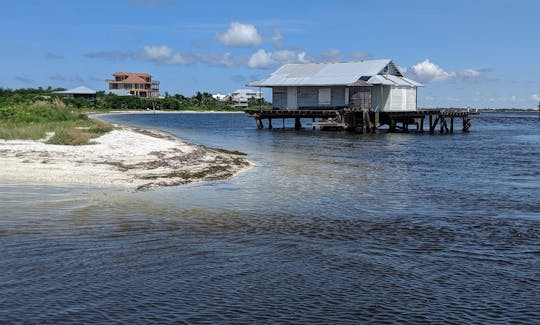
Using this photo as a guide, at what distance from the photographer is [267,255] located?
31.7 feet

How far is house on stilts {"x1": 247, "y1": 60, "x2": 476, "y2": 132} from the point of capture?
56406 mm

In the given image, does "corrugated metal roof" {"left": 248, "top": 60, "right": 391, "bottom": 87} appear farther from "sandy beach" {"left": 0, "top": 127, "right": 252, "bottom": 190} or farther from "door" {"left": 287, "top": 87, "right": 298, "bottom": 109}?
"sandy beach" {"left": 0, "top": 127, "right": 252, "bottom": 190}

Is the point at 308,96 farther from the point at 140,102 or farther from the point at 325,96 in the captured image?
the point at 140,102

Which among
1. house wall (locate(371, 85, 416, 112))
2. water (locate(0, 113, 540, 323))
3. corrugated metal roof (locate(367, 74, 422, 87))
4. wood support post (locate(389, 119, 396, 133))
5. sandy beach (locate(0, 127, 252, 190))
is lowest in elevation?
water (locate(0, 113, 540, 323))

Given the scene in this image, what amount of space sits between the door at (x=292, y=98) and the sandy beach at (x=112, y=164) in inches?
1353

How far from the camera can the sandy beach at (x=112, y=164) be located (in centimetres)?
1709

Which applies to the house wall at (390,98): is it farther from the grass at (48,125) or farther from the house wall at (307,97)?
the grass at (48,125)

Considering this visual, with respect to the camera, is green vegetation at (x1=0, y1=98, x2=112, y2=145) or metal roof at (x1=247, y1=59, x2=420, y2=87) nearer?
green vegetation at (x1=0, y1=98, x2=112, y2=145)

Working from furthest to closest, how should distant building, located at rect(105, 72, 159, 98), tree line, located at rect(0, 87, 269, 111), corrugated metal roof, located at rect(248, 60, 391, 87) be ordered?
1. distant building, located at rect(105, 72, 159, 98)
2. tree line, located at rect(0, 87, 269, 111)
3. corrugated metal roof, located at rect(248, 60, 391, 87)

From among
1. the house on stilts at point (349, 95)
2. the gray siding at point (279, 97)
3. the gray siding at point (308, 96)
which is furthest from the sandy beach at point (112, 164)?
the gray siding at point (279, 97)

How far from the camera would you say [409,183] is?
782 inches

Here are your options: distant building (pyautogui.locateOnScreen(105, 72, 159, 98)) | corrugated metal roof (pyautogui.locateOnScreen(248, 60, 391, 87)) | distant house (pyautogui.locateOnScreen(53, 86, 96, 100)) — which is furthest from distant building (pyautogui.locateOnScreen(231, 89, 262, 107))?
corrugated metal roof (pyautogui.locateOnScreen(248, 60, 391, 87))

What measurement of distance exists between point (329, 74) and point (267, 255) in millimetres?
51868

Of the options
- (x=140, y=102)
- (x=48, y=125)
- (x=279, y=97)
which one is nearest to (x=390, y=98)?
(x=279, y=97)
